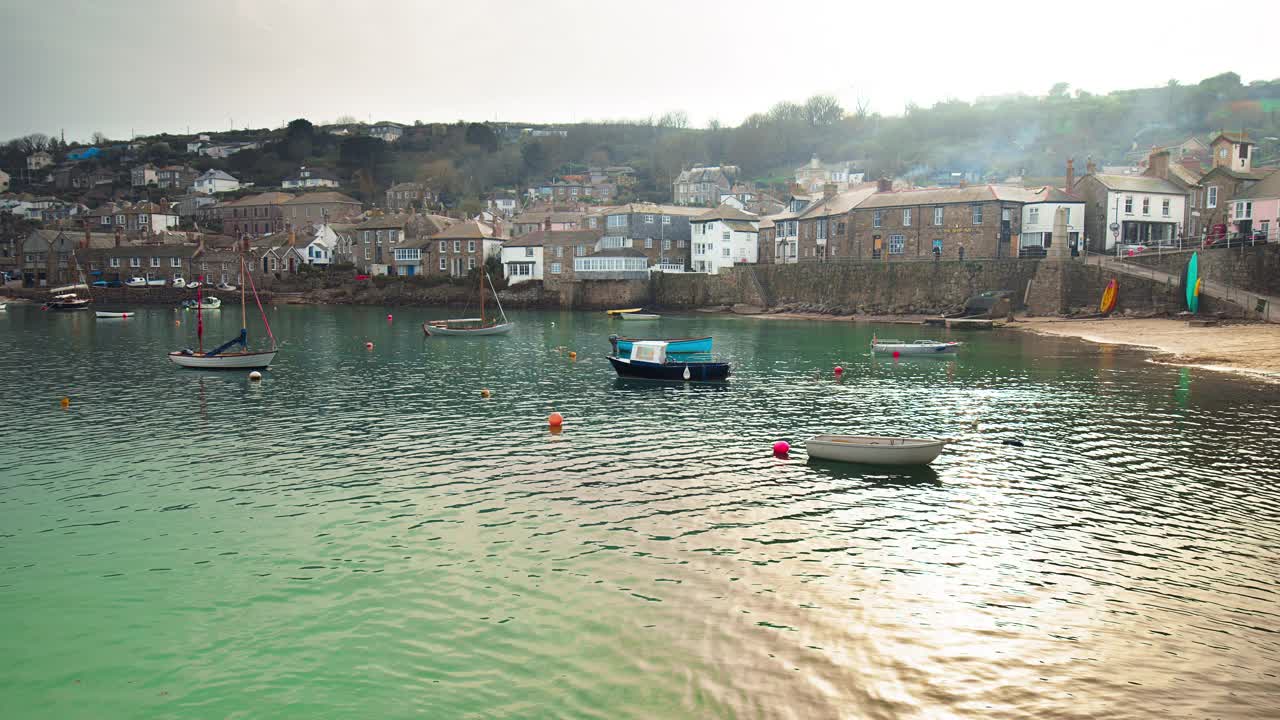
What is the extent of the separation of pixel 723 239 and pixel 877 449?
8593cm

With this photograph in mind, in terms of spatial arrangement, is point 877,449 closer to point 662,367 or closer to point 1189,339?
point 662,367

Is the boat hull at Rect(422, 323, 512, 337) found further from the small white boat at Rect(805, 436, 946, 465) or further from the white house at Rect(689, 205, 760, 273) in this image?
the small white boat at Rect(805, 436, 946, 465)

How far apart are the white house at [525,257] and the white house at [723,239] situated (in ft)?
69.7

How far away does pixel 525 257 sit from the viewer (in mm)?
115688

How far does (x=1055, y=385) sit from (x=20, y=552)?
141 feet

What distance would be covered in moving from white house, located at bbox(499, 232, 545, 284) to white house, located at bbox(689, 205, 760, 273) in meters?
21.3

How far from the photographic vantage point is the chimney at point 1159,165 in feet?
282

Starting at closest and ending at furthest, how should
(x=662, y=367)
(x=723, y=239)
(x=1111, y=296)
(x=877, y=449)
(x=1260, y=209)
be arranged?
(x=877, y=449) → (x=662, y=367) → (x=1260, y=209) → (x=1111, y=296) → (x=723, y=239)

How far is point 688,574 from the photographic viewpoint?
17.6 metres

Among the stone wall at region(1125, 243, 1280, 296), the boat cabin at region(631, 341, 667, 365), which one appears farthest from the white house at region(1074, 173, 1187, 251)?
the boat cabin at region(631, 341, 667, 365)

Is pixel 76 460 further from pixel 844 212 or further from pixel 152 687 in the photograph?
pixel 844 212

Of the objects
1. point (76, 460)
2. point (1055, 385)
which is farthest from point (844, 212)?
point (76, 460)

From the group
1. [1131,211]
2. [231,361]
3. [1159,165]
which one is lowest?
[231,361]

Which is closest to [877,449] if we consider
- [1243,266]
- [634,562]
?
[634,562]
